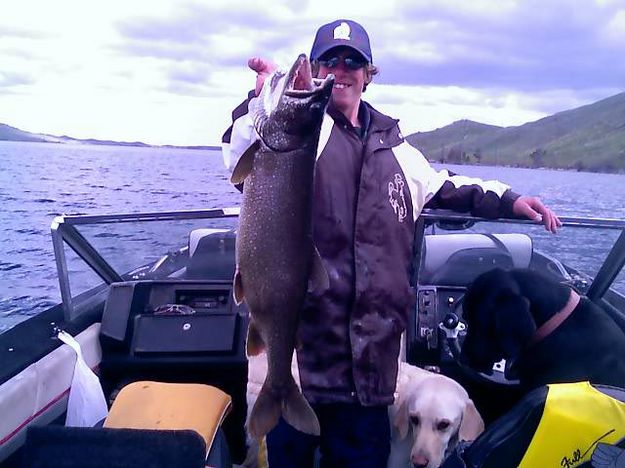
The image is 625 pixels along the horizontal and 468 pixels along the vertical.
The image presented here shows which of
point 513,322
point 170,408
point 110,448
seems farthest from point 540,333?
point 110,448

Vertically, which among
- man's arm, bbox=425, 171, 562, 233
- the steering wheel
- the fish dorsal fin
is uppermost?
the fish dorsal fin

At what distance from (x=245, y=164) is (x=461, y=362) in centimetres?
262

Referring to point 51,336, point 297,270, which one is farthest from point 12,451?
point 297,270

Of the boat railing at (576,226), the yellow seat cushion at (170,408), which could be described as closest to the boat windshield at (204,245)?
the boat railing at (576,226)

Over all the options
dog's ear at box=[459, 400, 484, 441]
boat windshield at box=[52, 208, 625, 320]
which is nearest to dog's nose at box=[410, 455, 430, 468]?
dog's ear at box=[459, 400, 484, 441]

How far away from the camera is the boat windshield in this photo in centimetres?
479

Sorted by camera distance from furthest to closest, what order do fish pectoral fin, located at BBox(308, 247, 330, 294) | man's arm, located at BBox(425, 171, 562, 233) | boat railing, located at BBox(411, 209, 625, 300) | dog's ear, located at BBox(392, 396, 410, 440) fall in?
boat railing, located at BBox(411, 209, 625, 300)
dog's ear, located at BBox(392, 396, 410, 440)
man's arm, located at BBox(425, 171, 562, 233)
fish pectoral fin, located at BBox(308, 247, 330, 294)

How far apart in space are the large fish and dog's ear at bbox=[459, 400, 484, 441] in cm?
176

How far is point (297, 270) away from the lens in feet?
8.90

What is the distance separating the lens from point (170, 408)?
3713 mm

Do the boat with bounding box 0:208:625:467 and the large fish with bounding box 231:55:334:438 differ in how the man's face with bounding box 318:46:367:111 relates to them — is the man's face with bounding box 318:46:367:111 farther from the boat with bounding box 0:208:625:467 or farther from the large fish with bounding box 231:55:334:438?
the boat with bounding box 0:208:625:467

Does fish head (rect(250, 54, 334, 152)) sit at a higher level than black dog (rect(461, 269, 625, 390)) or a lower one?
higher

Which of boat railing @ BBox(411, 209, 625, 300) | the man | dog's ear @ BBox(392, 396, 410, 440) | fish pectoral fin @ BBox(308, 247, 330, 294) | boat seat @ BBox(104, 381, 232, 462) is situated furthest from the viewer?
boat railing @ BBox(411, 209, 625, 300)

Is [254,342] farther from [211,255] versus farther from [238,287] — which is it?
[211,255]
